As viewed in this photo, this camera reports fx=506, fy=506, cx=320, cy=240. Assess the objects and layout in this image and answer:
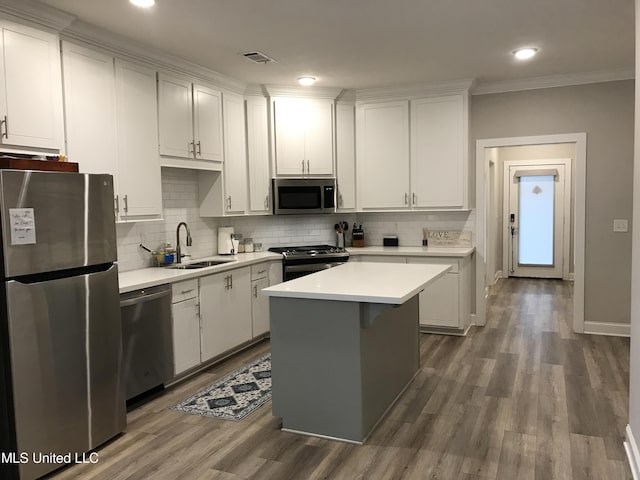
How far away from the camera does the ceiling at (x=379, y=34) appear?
3154 mm

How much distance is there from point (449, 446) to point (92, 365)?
2.03 meters

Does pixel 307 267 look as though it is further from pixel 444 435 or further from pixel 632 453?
pixel 632 453

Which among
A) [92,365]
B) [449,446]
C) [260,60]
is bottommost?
[449,446]

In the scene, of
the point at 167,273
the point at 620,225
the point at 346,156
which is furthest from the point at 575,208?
the point at 167,273

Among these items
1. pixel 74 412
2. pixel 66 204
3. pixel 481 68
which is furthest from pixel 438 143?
pixel 74 412

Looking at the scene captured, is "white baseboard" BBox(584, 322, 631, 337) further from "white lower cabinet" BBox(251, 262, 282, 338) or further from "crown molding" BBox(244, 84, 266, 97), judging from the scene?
"crown molding" BBox(244, 84, 266, 97)

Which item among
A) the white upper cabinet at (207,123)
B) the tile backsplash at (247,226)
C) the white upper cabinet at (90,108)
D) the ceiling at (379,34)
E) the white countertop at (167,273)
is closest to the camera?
the ceiling at (379,34)

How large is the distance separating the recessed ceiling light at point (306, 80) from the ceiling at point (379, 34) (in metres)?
0.10

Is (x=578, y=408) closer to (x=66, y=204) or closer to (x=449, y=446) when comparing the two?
(x=449, y=446)

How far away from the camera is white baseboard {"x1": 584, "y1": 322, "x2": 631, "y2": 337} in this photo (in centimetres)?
498

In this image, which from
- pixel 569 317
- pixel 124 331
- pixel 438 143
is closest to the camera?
pixel 124 331

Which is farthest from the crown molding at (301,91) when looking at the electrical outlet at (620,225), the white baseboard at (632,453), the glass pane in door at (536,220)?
the glass pane in door at (536,220)

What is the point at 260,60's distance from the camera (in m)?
4.27

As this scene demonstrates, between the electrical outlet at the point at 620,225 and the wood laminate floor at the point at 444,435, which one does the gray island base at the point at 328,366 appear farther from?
the electrical outlet at the point at 620,225
